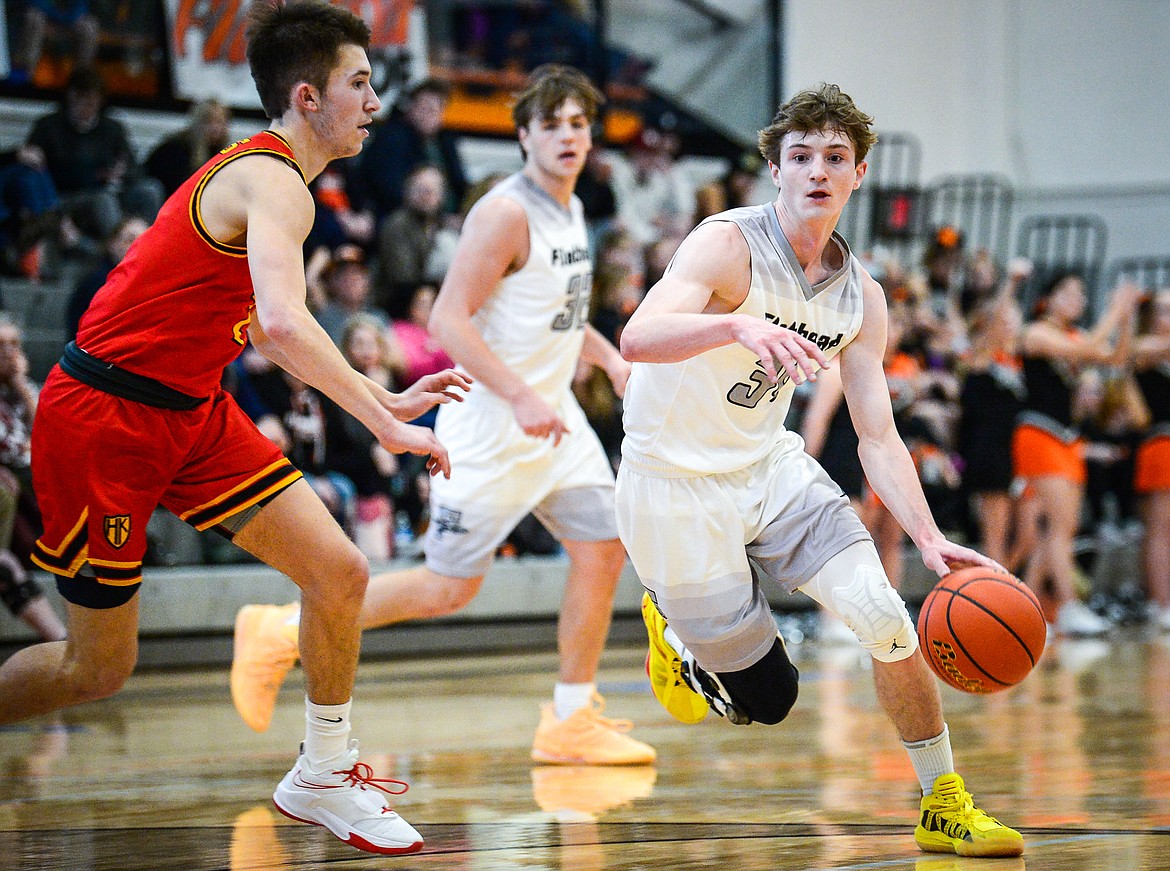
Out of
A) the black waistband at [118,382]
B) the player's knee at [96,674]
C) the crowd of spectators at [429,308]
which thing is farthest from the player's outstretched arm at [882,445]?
the crowd of spectators at [429,308]

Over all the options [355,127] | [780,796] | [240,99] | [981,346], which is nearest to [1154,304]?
[981,346]

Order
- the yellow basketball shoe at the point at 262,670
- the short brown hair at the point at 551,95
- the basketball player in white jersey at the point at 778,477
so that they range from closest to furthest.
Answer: the basketball player in white jersey at the point at 778,477
the yellow basketball shoe at the point at 262,670
the short brown hair at the point at 551,95

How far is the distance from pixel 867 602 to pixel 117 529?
1.76 metres

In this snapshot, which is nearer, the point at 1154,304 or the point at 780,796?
the point at 780,796

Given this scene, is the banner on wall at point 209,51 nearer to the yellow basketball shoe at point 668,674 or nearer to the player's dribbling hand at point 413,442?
the yellow basketball shoe at point 668,674

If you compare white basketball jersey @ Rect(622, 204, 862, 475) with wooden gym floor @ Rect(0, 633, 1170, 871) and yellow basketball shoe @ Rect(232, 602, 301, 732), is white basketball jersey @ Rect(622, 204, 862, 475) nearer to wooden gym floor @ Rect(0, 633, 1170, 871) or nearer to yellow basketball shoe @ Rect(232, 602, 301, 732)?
wooden gym floor @ Rect(0, 633, 1170, 871)

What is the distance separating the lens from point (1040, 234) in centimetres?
1475

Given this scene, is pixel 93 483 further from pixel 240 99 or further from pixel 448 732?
pixel 240 99

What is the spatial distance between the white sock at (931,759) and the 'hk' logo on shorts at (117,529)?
1911 millimetres

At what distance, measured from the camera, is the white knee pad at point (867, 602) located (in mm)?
3320

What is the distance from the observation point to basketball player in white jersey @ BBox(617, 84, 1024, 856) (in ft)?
11.1

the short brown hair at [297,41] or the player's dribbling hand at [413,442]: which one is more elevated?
the short brown hair at [297,41]

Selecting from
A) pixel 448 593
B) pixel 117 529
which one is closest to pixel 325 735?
pixel 117 529

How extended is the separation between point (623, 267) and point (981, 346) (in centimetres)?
247
